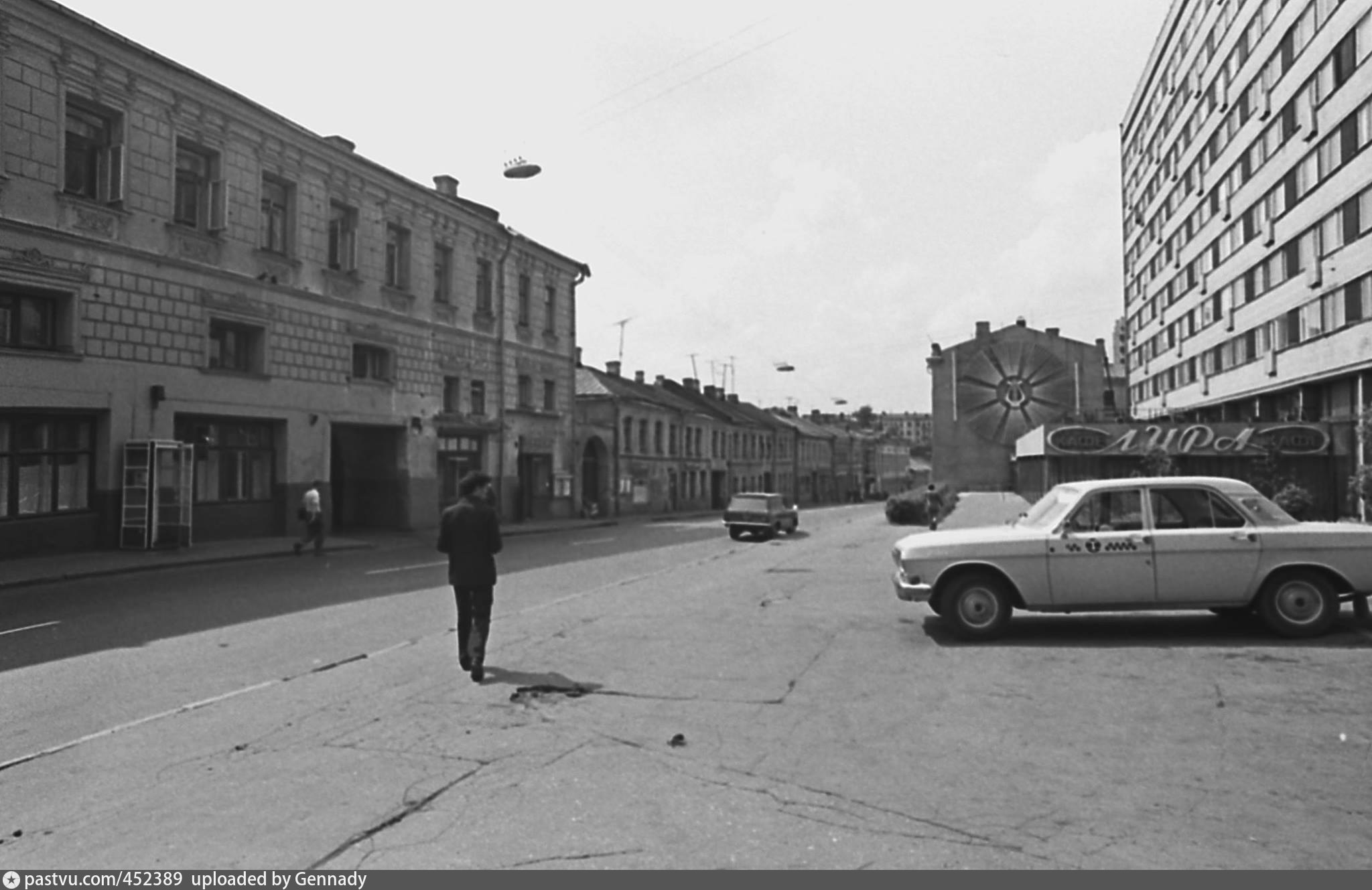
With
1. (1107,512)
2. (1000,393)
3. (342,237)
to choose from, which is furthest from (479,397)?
(1000,393)

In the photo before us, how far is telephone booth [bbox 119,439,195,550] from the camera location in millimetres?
20266

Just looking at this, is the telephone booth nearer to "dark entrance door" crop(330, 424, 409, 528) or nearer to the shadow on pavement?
"dark entrance door" crop(330, 424, 409, 528)

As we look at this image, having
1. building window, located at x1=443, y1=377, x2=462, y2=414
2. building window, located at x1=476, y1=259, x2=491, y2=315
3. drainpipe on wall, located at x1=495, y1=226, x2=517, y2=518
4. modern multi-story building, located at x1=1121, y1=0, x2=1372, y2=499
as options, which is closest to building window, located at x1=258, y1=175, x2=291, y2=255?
building window, located at x1=443, y1=377, x2=462, y2=414

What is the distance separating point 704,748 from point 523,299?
1333 inches

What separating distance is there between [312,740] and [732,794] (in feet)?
9.31

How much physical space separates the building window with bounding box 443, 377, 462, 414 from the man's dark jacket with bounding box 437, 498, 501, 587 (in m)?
25.4

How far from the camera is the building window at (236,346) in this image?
23656 millimetres

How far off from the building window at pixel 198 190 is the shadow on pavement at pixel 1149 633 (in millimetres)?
19598

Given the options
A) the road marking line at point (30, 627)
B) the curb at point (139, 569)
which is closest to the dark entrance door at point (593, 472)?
the curb at point (139, 569)

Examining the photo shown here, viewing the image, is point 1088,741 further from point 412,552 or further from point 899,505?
point 899,505

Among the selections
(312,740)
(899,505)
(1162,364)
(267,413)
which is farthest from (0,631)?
(1162,364)

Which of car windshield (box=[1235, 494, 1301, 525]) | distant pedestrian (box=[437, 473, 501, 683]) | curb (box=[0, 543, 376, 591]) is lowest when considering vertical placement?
curb (box=[0, 543, 376, 591])

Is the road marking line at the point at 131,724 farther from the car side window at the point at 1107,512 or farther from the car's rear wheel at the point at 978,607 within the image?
the car side window at the point at 1107,512

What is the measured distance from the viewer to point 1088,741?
606 cm
